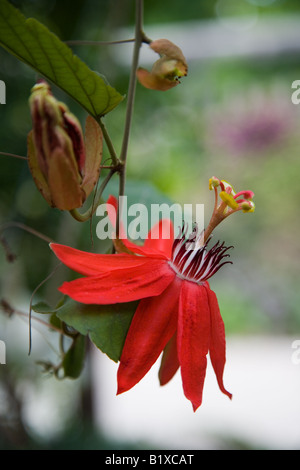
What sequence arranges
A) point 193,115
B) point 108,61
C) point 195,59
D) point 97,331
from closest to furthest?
point 97,331, point 108,61, point 195,59, point 193,115

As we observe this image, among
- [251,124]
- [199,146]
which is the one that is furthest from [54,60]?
[251,124]

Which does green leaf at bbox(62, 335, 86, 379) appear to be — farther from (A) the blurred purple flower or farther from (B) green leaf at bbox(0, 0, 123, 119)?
(A) the blurred purple flower

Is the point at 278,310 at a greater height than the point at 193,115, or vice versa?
the point at 193,115

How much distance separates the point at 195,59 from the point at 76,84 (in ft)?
2.62

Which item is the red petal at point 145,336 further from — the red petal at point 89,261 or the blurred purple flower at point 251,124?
the blurred purple flower at point 251,124

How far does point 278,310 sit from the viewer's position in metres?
2.03

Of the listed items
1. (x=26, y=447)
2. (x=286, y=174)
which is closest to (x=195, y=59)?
(x=26, y=447)

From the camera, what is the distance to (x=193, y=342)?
264 mm

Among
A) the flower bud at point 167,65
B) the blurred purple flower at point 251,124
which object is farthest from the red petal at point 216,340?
the blurred purple flower at point 251,124

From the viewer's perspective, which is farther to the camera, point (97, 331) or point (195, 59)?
point (195, 59)

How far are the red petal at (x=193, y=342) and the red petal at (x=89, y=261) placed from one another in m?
0.04

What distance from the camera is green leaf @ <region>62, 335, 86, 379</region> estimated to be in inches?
11.8
